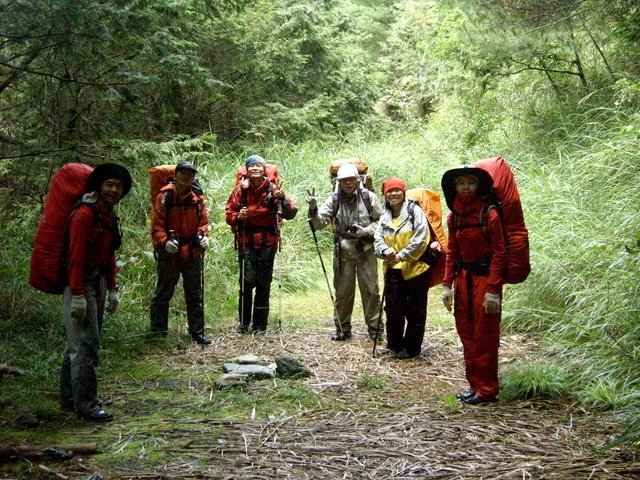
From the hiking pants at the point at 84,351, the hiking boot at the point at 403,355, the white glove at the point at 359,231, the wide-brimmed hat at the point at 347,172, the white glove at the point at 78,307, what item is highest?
the wide-brimmed hat at the point at 347,172

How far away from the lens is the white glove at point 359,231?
24.7 ft

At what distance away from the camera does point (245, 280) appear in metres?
8.12

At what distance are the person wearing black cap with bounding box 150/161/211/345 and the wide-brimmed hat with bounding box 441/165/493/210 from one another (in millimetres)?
3033

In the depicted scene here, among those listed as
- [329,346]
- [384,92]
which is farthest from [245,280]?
[384,92]

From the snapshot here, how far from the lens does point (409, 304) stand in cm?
705

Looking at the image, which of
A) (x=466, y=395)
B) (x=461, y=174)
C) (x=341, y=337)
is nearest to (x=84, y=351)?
(x=466, y=395)

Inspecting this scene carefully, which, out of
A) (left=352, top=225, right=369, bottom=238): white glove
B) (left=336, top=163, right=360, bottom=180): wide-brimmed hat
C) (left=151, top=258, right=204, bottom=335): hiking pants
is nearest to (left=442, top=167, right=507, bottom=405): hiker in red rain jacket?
(left=352, top=225, right=369, bottom=238): white glove

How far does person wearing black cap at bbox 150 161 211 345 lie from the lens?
7.29m

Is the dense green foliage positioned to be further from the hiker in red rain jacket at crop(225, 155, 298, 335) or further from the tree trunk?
the tree trunk

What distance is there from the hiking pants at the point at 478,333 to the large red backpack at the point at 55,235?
3207 mm

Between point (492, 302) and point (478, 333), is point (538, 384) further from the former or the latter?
point (492, 302)

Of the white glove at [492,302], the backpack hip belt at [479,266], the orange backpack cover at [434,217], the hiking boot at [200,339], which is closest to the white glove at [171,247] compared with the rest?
the hiking boot at [200,339]

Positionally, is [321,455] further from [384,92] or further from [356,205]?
[384,92]

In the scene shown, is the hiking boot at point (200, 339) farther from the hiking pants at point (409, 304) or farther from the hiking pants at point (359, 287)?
the hiking pants at point (409, 304)
